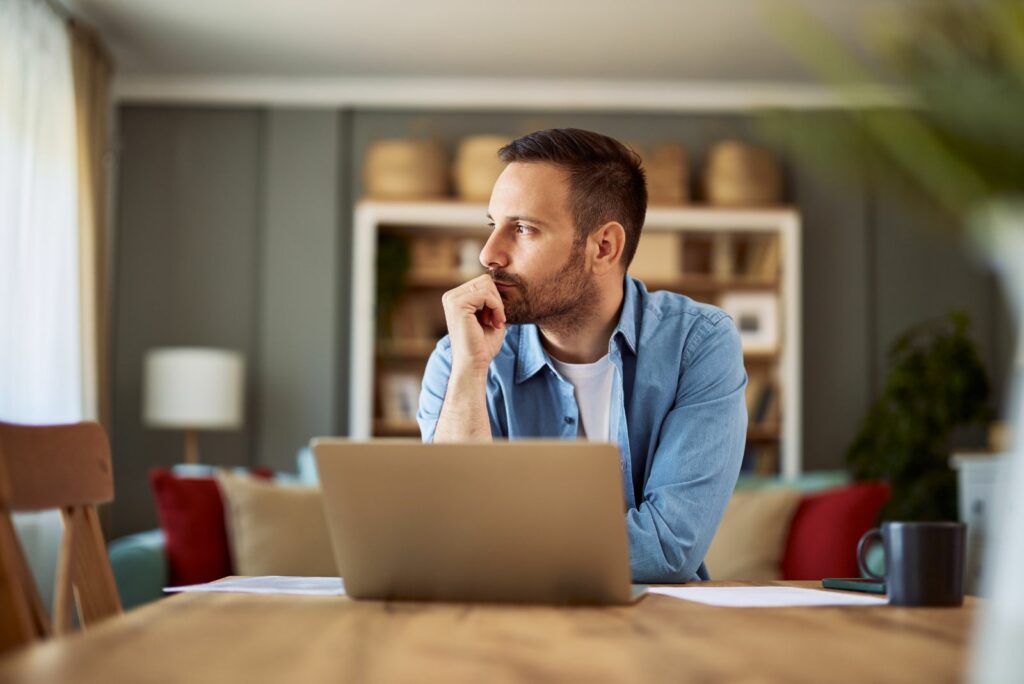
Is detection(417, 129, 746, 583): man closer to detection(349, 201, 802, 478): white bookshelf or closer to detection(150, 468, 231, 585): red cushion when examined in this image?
detection(150, 468, 231, 585): red cushion

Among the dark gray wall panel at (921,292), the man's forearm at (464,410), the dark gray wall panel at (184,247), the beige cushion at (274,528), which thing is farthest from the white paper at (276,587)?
the dark gray wall panel at (921,292)

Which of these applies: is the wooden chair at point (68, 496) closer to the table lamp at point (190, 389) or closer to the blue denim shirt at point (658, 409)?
the blue denim shirt at point (658, 409)

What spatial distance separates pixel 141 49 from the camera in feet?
16.9

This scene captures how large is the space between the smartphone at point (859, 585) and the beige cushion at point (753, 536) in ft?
7.59

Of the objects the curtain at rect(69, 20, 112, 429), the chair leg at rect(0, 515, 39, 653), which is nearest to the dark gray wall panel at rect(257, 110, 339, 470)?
the curtain at rect(69, 20, 112, 429)

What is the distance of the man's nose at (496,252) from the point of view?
2.02 m

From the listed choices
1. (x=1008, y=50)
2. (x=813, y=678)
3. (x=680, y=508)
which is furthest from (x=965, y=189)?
(x=680, y=508)

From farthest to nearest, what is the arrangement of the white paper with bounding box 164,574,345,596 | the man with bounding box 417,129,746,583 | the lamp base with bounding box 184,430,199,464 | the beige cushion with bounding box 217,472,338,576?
the lamp base with bounding box 184,430,199,464
the beige cushion with bounding box 217,472,338,576
the man with bounding box 417,129,746,583
the white paper with bounding box 164,574,345,596

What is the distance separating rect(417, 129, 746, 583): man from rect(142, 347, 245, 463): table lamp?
3098 mm

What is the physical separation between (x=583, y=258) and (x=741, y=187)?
3464mm

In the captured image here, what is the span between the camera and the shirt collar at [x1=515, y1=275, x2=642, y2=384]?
1.96m

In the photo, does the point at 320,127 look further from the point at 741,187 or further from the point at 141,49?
the point at 741,187

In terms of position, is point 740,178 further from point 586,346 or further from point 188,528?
point 586,346

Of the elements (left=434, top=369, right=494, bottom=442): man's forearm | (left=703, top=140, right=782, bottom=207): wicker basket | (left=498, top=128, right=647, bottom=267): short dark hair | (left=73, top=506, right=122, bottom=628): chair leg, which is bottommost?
(left=73, top=506, right=122, bottom=628): chair leg
